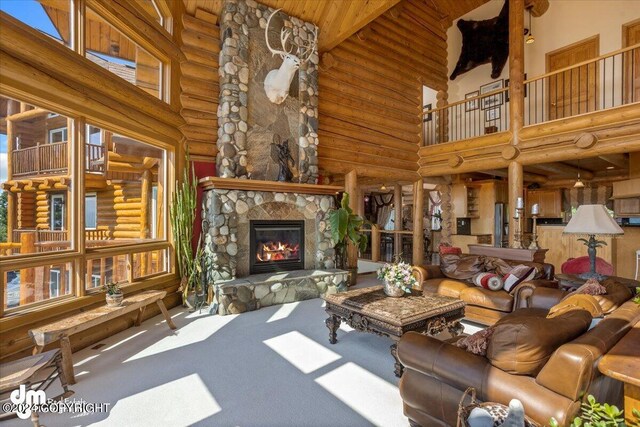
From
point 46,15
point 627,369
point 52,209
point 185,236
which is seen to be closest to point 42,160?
point 52,209

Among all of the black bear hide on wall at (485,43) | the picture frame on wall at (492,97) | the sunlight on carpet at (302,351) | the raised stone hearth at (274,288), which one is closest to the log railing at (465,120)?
the picture frame on wall at (492,97)

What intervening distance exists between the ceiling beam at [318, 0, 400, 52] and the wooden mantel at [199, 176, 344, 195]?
2.73 metres

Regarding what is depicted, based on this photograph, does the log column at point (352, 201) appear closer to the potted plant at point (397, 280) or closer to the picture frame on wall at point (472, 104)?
the potted plant at point (397, 280)

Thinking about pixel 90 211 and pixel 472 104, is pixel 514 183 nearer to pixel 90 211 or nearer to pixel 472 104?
pixel 472 104

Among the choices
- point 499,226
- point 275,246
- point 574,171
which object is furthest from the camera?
point 499,226

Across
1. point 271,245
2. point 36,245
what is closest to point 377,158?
point 271,245

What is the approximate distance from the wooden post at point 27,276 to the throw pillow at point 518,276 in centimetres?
499

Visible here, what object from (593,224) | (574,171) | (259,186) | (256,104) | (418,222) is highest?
(256,104)

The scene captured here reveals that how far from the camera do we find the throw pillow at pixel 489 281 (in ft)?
12.6

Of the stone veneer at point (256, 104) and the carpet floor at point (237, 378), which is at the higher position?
the stone veneer at point (256, 104)

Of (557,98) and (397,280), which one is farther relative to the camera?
(557,98)

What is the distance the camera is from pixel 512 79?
241 inches

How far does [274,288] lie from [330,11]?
191 inches

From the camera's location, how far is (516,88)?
605 cm
